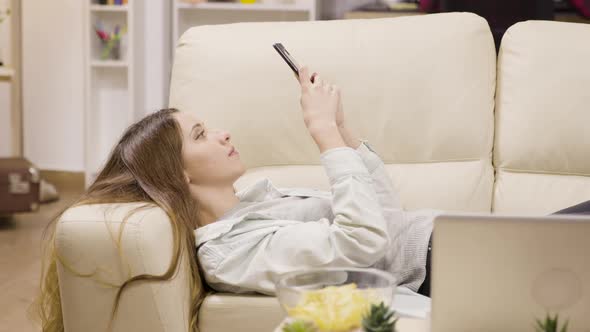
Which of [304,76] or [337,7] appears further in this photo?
[337,7]

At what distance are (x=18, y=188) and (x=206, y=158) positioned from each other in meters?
2.71

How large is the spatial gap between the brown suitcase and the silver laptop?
359 cm

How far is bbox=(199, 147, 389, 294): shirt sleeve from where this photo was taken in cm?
155

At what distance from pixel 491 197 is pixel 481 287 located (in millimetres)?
1246

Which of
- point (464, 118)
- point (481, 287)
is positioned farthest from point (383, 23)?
point (481, 287)

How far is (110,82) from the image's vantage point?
5.15 m

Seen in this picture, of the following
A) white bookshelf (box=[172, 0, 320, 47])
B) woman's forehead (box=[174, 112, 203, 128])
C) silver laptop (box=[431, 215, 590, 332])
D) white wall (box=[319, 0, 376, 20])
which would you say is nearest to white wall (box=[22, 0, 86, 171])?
white bookshelf (box=[172, 0, 320, 47])

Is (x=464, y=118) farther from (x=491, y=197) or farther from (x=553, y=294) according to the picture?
(x=553, y=294)

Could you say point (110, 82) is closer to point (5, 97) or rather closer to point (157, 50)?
point (157, 50)

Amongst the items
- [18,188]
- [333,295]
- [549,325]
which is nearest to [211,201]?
[333,295]

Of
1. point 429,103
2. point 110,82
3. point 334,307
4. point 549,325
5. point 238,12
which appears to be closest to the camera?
point 549,325

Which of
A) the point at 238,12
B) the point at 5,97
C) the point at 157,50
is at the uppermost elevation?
the point at 238,12

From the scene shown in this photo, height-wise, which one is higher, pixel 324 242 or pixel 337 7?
pixel 337 7

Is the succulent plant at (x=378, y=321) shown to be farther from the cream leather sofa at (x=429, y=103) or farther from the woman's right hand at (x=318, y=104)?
the cream leather sofa at (x=429, y=103)
